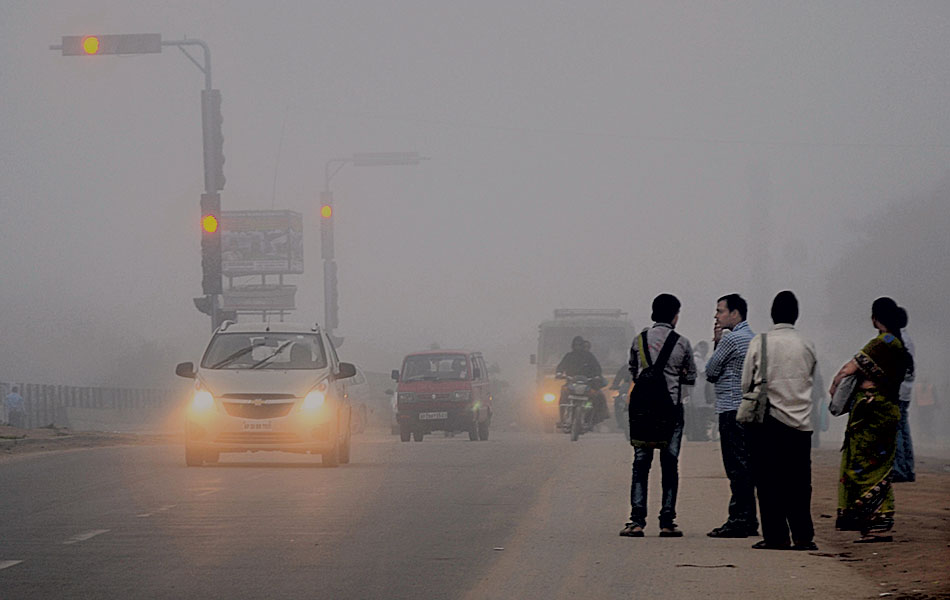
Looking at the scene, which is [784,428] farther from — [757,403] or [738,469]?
[738,469]

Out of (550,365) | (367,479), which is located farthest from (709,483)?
(550,365)

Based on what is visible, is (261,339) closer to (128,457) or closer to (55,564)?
(128,457)

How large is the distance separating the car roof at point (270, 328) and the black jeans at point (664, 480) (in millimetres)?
10072

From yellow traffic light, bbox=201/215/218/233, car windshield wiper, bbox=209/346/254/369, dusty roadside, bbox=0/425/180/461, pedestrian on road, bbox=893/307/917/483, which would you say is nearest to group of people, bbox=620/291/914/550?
pedestrian on road, bbox=893/307/917/483

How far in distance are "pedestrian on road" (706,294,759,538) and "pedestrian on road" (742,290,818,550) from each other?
25.9 inches

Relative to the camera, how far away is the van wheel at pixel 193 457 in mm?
21344

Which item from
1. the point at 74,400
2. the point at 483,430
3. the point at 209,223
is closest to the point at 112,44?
the point at 209,223

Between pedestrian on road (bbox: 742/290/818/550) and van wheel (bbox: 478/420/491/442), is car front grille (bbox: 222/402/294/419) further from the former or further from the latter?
van wheel (bbox: 478/420/491/442)

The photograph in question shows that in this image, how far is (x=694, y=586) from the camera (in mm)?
10305

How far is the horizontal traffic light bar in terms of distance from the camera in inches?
1135

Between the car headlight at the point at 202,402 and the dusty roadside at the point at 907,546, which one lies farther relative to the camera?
the car headlight at the point at 202,402

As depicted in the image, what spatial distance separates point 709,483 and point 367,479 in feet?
12.9

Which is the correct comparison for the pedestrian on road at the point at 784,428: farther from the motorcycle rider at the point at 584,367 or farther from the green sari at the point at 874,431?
the motorcycle rider at the point at 584,367

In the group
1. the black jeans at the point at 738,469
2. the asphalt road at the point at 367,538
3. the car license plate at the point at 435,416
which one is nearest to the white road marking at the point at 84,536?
the asphalt road at the point at 367,538
